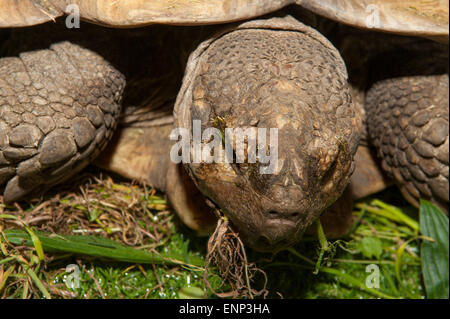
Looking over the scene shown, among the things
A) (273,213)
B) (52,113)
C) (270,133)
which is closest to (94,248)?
(52,113)

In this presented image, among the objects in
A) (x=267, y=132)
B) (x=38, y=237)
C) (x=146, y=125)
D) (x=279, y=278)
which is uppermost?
(x=267, y=132)

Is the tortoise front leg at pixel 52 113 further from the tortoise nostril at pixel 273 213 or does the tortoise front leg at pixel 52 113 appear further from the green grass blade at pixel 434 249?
the green grass blade at pixel 434 249

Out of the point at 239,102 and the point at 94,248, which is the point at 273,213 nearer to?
the point at 239,102

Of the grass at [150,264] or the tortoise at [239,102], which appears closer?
the tortoise at [239,102]

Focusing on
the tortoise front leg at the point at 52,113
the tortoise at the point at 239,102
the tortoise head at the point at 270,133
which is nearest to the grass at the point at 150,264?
the tortoise at the point at 239,102

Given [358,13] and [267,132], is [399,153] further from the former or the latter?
[267,132]

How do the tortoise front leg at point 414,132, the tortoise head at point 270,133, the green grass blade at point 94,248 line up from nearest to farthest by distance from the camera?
the tortoise head at point 270,133
the green grass blade at point 94,248
the tortoise front leg at point 414,132

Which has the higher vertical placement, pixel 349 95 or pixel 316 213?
pixel 349 95
